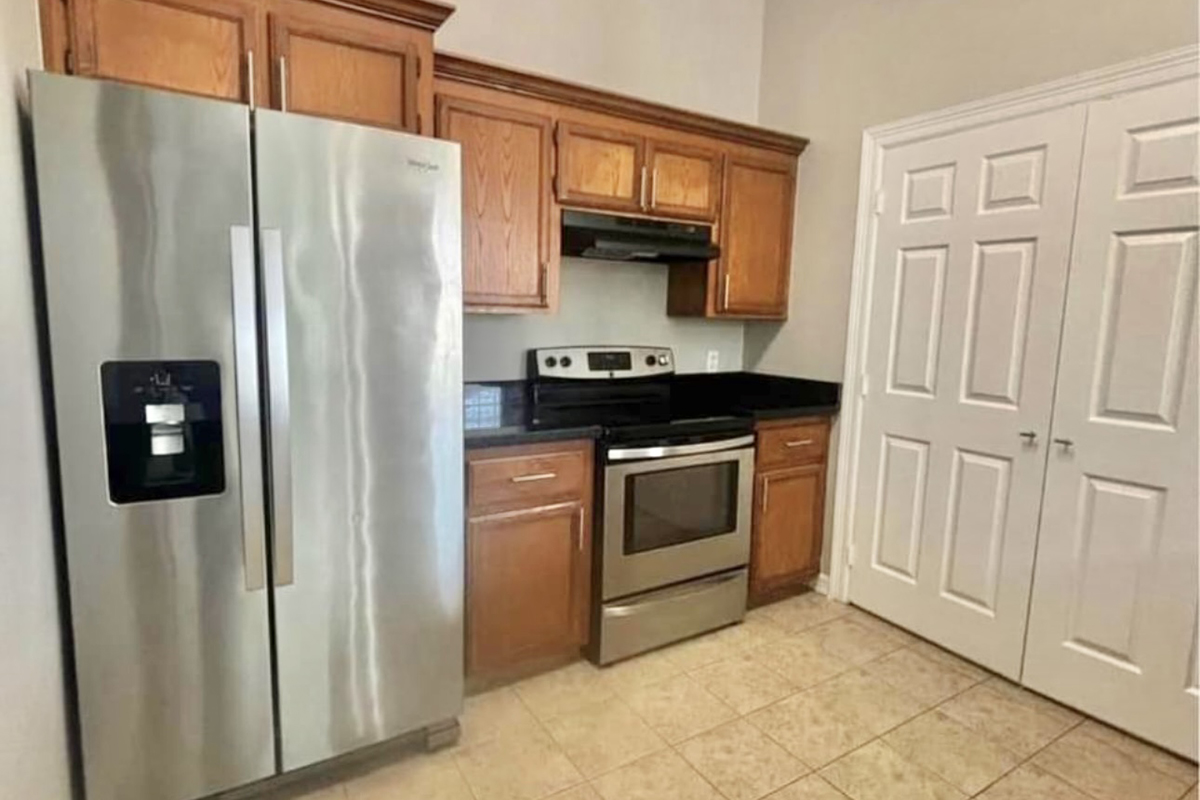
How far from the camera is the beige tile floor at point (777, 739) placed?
187 cm

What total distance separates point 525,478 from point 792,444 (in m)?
1.35

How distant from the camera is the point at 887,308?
9.20ft

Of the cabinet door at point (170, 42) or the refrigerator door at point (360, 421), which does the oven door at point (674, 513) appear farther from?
the cabinet door at point (170, 42)

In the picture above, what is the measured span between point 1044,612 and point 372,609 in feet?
7.67

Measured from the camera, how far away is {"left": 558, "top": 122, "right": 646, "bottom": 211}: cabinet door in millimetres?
2490

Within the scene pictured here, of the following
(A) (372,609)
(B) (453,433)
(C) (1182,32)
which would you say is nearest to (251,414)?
(B) (453,433)

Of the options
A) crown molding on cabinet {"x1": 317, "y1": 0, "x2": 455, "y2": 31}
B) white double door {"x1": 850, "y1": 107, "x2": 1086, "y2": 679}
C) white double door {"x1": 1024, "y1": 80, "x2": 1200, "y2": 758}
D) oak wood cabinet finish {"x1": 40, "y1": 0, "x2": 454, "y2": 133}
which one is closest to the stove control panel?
white double door {"x1": 850, "y1": 107, "x2": 1086, "y2": 679}

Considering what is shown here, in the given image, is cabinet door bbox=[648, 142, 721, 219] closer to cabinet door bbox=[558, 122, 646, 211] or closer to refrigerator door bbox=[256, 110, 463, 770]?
cabinet door bbox=[558, 122, 646, 211]

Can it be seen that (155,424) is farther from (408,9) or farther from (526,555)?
(408,9)

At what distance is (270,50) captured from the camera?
175cm

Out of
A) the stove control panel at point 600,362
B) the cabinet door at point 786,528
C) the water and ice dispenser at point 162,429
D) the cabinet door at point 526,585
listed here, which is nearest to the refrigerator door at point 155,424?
the water and ice dispenser at point 162,429

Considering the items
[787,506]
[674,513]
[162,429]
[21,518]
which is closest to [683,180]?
[674,513]

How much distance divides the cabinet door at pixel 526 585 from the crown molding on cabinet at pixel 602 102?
5.05 feet

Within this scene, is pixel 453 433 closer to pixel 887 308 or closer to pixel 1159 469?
pixel 887 308
